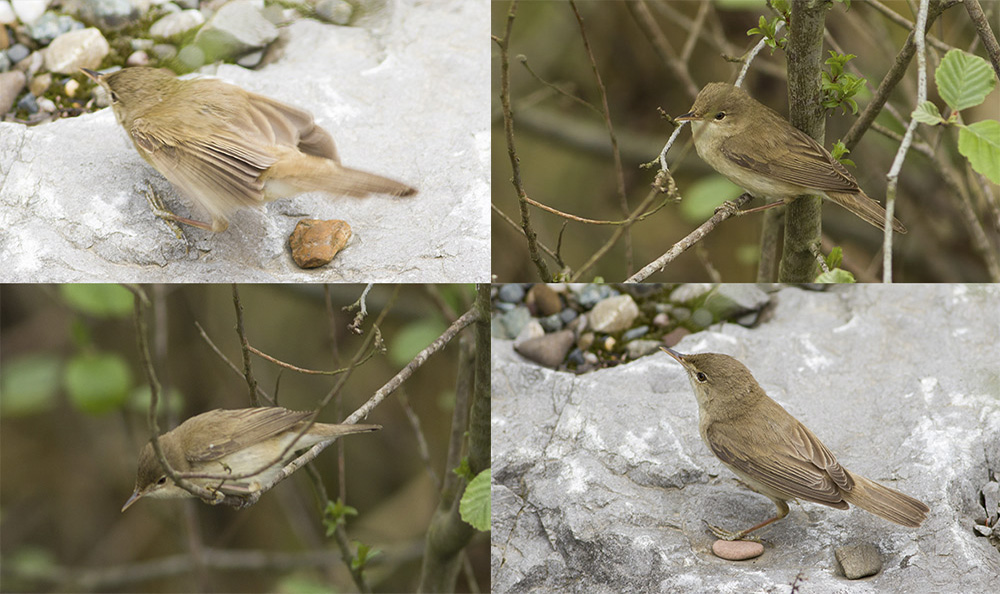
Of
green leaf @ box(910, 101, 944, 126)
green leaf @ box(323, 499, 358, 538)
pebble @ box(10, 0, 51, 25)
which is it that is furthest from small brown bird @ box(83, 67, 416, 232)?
green leaf @ box(910, 101, 944, 126)

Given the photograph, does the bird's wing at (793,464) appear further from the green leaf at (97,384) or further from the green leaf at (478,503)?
the green leaf at (97,384)

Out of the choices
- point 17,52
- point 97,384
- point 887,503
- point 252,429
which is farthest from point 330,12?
point 887,503

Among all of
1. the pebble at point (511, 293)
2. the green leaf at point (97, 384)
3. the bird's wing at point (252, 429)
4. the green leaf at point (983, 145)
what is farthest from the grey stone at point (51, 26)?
the green leaf at point (983, 145)

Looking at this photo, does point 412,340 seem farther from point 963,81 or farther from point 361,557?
point 963,81

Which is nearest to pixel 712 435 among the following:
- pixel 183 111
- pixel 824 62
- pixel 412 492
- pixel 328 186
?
pixel 824 62

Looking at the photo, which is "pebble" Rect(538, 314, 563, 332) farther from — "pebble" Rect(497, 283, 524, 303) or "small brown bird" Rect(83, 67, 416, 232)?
"small brown bird" Rect(83, 67, 416, 232)

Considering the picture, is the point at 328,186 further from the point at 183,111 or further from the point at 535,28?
the point at 535,28
